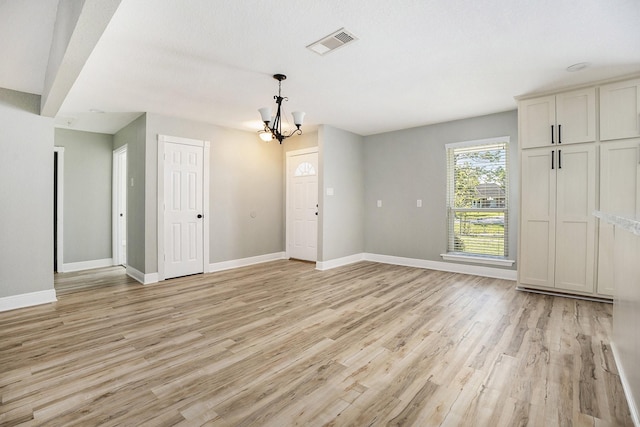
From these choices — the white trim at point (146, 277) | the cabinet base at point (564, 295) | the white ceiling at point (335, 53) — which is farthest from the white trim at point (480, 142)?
the white trim at point (146, 277)

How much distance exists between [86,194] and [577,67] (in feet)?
24.9

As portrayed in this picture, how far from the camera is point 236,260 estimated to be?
562 cm

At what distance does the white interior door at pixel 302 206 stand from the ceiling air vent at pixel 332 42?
10.3ft

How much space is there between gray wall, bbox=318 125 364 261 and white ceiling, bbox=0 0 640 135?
1265 millimetres

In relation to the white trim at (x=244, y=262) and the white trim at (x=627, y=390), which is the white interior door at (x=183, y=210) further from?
the white trim at (x=627, y=390)

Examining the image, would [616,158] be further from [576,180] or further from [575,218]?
[575,218]

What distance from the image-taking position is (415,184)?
5.59 meters

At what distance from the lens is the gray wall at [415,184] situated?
4742 mm

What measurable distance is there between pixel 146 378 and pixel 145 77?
2.96 m

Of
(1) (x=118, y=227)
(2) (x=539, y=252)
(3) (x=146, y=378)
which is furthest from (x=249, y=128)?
(2) (x=539, y=252)

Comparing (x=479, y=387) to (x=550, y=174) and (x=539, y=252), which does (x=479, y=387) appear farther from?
(x=550, y=174)

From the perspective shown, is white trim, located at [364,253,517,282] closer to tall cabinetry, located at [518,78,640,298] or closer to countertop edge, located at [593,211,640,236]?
tall cabinetry, located at [518,78,640,298]

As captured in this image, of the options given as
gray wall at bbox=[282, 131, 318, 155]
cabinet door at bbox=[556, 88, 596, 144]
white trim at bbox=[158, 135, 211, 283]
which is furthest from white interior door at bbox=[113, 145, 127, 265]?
cabinet door at bbox=[556, 88, 596, 144]

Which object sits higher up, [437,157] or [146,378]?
[437,157]
